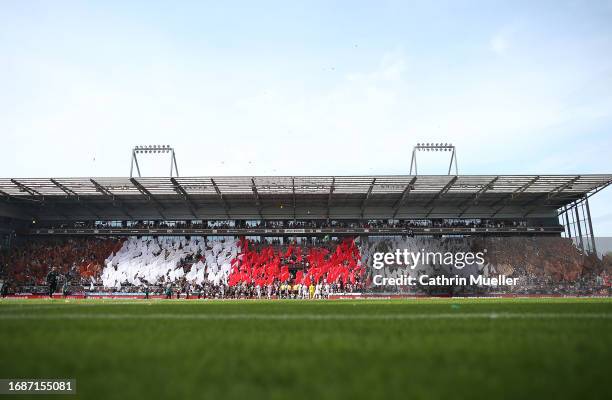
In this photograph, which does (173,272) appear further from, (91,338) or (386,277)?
(91,338)

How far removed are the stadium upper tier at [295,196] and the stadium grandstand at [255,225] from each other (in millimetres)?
110

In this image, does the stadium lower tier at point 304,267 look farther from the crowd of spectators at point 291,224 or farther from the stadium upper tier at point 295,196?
the stadium upper tier at point 295,196

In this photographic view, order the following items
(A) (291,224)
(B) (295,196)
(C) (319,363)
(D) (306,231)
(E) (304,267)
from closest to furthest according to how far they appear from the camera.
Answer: (C) (319,363) < (E) (304,267) < (B) (295,196) < (D) (306,231) < (A) (291,224)

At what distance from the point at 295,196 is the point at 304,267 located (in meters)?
7.31

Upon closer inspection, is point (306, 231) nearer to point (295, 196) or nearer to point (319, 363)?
point (295, 196)

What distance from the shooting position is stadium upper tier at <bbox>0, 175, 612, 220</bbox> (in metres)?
40.1

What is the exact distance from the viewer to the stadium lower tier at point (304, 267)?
37.2 m

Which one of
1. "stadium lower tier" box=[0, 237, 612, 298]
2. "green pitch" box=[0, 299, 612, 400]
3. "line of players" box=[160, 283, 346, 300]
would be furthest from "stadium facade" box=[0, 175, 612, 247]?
"green pitch" box=[0, 299, 612, 400]

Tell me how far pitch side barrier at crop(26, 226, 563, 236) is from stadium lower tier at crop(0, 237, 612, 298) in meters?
0.80

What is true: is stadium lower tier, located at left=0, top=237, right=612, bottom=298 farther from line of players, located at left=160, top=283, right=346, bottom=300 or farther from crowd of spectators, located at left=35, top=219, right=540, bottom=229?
crowd of spectators, located at left=35, top=219, right=540, bottom=229

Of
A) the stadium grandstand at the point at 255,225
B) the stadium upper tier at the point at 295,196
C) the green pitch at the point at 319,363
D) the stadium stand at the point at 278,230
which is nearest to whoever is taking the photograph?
the green pitch at the point at 319,363

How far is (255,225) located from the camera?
4616 cm

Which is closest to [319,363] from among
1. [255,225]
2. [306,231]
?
[306,231]

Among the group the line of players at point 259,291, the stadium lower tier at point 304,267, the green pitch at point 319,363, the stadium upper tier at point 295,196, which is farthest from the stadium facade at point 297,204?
the green pitch at point 319,363
